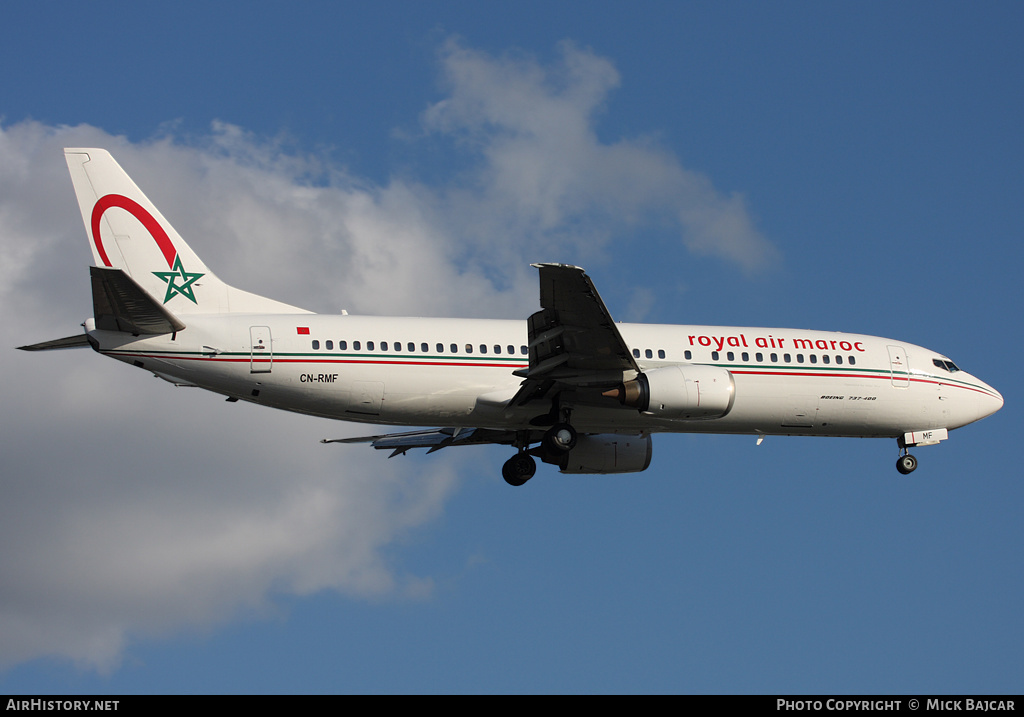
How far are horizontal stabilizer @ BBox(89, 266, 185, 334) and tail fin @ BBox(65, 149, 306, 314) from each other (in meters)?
1.35

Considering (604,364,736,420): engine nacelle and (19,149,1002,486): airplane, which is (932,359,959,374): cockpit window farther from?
(604,364,736,420): engine nacelle

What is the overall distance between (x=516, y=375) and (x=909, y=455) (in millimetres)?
12371

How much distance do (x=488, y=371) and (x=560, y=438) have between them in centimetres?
250

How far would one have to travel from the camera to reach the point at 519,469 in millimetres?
31703

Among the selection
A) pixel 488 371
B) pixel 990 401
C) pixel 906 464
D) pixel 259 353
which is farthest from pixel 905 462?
pixel 259 353

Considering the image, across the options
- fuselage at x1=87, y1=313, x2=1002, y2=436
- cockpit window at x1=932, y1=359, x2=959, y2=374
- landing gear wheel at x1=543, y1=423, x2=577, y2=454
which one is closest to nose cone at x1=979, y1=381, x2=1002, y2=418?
fuselage at x1=87, y1=313, x2=1002, y2=436

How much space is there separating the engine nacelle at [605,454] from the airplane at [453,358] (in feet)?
5.24

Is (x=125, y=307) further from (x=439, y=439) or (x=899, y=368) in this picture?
(x=899, y=368)

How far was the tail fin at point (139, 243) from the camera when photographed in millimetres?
27391

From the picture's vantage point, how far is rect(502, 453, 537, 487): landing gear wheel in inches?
1248

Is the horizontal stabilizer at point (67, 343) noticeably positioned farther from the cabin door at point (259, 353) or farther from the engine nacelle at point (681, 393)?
the engine nacelle at point (681, 393)

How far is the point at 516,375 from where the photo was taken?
1086 inches

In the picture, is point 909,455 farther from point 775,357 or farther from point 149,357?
point 149,357
